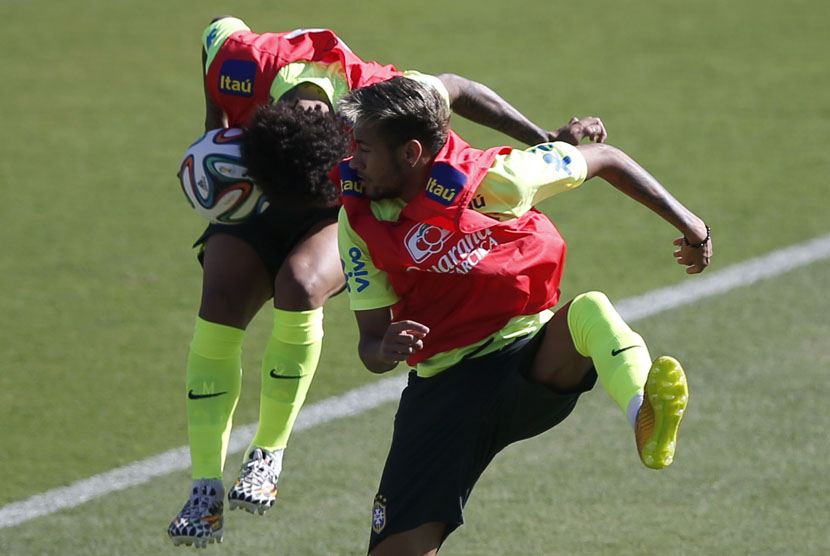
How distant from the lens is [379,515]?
3914 mm

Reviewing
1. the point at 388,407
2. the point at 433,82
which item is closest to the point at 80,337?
the point at 388,407

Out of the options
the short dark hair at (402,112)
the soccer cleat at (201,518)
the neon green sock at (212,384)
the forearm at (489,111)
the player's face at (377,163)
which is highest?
the short dark hair at (402,112)

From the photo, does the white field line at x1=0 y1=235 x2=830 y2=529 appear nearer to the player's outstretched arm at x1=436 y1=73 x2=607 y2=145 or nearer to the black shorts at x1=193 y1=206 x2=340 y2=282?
the black shorts at x1=193 y1=206 x2=340 y2=282

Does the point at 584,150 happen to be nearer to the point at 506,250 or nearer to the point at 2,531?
the point at 506,250

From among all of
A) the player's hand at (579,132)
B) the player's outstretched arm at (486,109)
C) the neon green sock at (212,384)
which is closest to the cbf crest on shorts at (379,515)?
the neon green sock at (212,384)

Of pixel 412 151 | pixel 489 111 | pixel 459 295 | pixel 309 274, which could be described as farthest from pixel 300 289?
pixel 489 111

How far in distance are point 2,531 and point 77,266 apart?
3.15 metres

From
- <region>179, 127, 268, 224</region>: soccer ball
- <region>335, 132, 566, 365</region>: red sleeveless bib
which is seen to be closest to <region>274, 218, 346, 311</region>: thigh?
<region>179, 127, 268, 224</region>: soccer ball

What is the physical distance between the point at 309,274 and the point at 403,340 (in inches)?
42.0

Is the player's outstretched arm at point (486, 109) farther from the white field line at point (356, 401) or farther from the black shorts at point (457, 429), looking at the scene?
the white field line at point (356, 401)

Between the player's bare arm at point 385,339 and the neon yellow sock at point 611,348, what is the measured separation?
1.48 feet

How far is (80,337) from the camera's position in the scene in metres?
6.91

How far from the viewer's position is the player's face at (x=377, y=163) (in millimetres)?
3637

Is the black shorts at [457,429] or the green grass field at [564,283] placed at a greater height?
the black shorts at [457,429]
